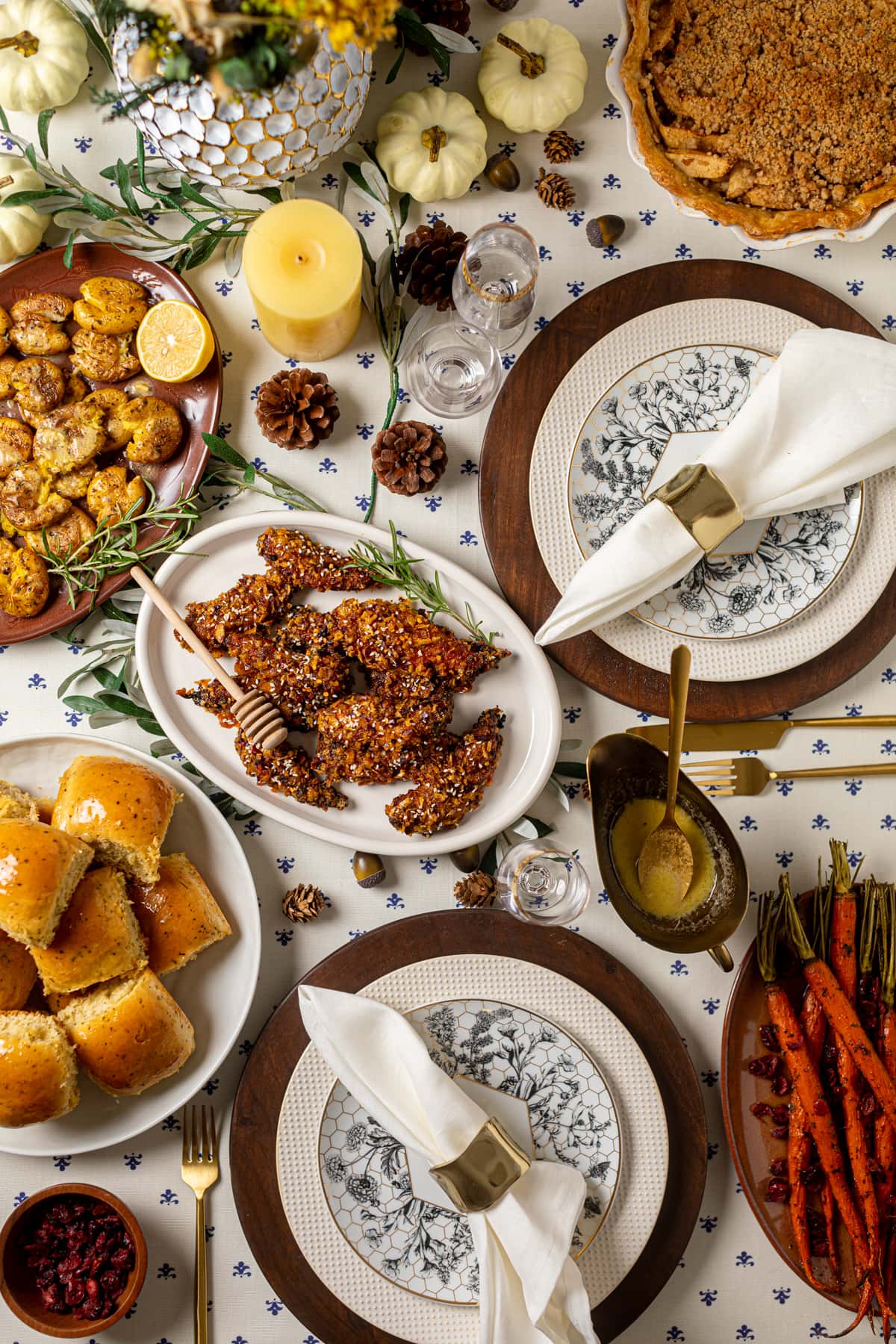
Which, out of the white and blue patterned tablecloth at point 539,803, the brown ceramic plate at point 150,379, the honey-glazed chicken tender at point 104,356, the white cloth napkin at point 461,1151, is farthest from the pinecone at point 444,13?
the white cloth napkin at point 461,1151

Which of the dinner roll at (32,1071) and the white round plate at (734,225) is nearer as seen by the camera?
the dinner roll at (32,1071)

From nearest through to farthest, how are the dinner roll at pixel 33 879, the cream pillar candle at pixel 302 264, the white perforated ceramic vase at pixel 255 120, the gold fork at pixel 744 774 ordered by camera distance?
the white perforated ceramic vase at pixel 255 120
the dinner roll at pixel 33 879
the cream pillar candle at pixel 302 264
the gold fork at pixel 744 774

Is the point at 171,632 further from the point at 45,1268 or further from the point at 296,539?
the point at 45,1268

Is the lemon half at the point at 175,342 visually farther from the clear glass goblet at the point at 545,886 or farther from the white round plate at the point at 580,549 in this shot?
the clear glass goblet at the point at 545,886

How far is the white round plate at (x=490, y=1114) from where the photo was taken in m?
1.68

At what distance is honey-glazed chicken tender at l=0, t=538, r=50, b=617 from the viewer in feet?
5.35

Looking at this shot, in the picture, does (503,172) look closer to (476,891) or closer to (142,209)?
(142,209)

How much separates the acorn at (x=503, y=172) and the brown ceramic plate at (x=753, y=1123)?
4.91 feet

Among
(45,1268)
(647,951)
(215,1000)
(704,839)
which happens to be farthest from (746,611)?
(45,1268)

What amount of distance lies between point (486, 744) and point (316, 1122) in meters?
0.75

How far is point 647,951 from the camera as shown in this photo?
178 cm

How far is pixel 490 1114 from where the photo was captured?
1.70m

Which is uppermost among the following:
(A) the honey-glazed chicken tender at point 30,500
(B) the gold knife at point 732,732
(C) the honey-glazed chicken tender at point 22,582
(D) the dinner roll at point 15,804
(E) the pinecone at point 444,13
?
(E) the pinecone at point 444,13

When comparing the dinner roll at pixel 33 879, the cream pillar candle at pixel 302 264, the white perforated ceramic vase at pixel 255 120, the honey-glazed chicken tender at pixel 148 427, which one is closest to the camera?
the white perforated ceramic vase at pixel 255 120
